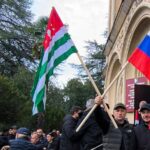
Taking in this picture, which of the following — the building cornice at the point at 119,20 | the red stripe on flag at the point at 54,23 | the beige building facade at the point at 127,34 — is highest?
the building cornice at the point at 119,20

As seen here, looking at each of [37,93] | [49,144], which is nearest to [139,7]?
[49,144]

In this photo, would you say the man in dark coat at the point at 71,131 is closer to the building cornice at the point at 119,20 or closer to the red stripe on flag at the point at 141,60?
the red stripe on flag at the point at 141,60

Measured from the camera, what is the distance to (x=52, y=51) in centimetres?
981

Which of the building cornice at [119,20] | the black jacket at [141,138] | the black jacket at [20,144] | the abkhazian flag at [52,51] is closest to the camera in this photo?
the black jacket at [141,138]

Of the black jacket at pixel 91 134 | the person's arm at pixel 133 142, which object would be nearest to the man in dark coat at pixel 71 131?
the black jacket at pixel 91 134

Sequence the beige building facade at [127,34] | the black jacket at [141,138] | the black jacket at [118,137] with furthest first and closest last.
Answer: the beige building facade at [127,34] < the black jacket at [118,137] < the black jacket at [141,138]

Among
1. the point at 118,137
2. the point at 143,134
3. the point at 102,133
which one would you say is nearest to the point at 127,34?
the point at 102,133

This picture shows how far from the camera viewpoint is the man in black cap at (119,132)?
758cm

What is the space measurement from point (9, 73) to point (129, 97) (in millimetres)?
29730

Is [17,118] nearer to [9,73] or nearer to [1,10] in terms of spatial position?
[9,73]

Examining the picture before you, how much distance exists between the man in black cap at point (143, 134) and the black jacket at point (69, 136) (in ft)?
8.50

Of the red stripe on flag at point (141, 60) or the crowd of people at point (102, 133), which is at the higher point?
the red stripe on flag at point (141, 60)

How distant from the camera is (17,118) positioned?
36.7 meters

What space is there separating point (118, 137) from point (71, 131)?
1941 mm
